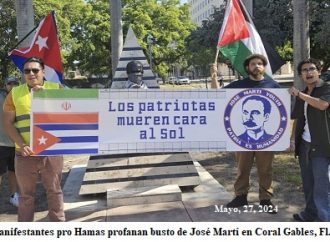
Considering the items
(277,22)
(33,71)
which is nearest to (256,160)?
(33,71)

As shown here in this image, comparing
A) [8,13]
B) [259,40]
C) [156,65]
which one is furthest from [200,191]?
[156,65]

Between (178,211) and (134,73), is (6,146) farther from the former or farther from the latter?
(178,211)

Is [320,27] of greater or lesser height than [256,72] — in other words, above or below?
above

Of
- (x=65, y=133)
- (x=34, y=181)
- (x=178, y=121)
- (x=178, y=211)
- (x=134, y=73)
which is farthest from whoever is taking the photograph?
(x=134, y=73)

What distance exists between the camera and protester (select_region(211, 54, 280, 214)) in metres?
5.48

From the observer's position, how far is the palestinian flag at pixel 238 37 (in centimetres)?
603

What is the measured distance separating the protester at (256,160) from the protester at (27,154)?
2230 millimetres

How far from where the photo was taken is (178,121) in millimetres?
5398

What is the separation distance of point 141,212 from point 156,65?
143 feet

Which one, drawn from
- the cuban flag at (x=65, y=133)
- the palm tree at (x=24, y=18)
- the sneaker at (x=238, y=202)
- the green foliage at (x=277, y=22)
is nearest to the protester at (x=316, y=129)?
the sneaker at (x=238, y=202)

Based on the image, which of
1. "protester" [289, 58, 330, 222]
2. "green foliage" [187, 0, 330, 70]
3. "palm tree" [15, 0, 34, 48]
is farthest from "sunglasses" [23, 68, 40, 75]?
"green foliage" [187, 0, 330, 70]

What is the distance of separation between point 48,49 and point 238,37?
2721 millimetres

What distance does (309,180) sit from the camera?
17.2ft

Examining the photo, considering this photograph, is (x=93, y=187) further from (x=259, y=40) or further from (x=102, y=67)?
(x=102, y=67)
